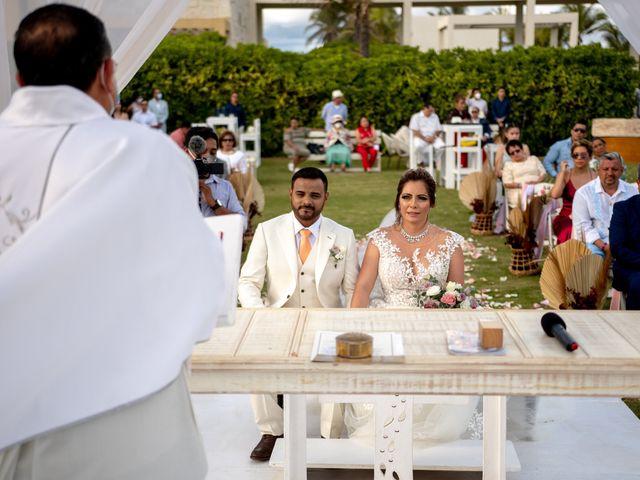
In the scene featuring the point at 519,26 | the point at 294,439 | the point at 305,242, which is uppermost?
the point at 519,26

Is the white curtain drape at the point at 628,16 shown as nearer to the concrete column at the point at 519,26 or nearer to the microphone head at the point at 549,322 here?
the microphone head at the point at 549,322

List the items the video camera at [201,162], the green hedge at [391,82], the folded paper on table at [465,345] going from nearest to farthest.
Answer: the folded paper on table at [465,345] < the video camera at [201,162] < the green hedge at [391,82]

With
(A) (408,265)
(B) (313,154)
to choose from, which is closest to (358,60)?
(B) (313,154)

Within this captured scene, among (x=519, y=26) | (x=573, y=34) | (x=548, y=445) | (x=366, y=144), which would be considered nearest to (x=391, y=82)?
(x=366, y=144)

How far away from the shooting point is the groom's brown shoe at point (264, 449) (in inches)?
184

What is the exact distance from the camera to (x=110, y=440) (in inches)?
85.5

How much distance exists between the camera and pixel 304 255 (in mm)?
5242

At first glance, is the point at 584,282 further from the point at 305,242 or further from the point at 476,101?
the point at 476,101

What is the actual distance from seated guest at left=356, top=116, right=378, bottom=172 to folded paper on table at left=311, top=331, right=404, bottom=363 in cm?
1718

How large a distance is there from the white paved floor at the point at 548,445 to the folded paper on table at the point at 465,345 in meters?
1.18

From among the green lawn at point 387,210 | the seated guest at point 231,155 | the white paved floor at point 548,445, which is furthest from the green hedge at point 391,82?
the white paved floor at point 548,445

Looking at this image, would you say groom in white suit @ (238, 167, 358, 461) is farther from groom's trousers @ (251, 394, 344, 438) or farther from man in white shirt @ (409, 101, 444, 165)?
man in white shirt @ (409, 101, 444, 165)

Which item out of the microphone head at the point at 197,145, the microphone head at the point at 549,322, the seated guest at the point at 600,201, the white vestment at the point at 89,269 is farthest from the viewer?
the seated guest at the point at 600,201

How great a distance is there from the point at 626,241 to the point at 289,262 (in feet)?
7.49
